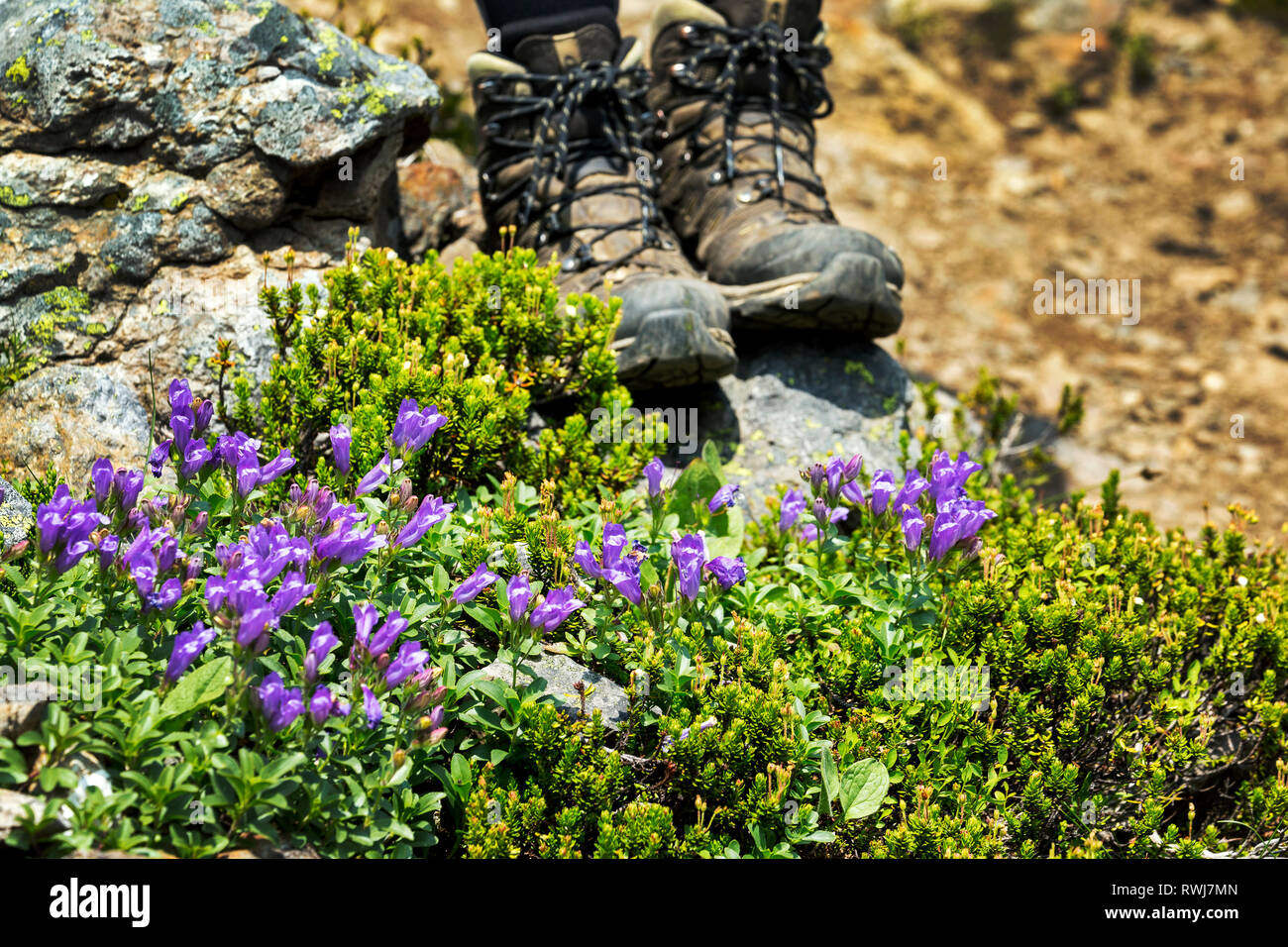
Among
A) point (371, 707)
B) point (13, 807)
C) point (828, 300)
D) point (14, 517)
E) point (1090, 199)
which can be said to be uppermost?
point (1090, 199)

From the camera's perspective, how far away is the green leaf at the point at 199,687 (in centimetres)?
201

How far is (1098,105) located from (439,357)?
8714 millimetres

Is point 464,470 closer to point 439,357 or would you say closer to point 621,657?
point 439,357

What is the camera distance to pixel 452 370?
3.18 metres

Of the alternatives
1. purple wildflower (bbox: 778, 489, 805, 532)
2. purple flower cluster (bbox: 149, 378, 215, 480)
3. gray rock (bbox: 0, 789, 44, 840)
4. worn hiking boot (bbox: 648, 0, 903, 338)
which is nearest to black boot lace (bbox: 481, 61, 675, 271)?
worn hiking boot (bbox: 648, 0, 903, 338)

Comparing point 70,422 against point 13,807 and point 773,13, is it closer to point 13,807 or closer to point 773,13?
point 13,807

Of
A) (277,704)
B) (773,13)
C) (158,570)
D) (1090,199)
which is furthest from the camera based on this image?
(1090,199)

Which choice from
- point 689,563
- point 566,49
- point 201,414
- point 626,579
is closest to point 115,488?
point 201,414

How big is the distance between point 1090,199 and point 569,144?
6655mm

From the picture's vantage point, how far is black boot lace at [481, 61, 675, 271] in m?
4.20

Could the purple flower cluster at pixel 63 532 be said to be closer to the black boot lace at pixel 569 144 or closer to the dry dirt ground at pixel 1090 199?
the black boot lace at pixel 569 144

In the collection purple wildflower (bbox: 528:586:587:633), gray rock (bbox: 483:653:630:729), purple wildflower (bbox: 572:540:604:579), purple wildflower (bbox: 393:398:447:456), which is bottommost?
gray rock (bbox: 483:653:630:729)

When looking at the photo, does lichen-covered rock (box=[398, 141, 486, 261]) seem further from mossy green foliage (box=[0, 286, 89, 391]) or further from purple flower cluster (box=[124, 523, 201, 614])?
purple flower cluster (box=[124, 523, 201, 614])

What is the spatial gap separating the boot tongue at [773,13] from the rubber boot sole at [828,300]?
1482 millimetres
